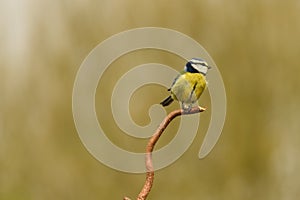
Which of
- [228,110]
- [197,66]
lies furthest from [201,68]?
[228,110]

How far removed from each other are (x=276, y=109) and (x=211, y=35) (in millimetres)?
355

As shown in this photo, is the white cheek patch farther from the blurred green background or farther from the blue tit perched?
the blurred green background

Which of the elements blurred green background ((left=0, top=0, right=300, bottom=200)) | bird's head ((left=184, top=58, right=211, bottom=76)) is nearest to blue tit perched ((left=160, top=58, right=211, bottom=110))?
bird's head ((left=184, top=58, right=211, bottom=76))

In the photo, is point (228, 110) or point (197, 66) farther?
point (228, 110)

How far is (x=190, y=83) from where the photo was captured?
13.1 inches

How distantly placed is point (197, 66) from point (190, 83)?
11 mm

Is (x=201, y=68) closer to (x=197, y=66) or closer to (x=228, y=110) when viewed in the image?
(x=197, y=66)

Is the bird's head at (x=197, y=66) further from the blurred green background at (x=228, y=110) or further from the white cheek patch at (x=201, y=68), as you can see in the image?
the blurred green background at (x=228, y=110)

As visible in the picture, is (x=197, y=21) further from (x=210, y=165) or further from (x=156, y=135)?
(x=156, y=135)

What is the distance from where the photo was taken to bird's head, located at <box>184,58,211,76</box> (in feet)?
1.08

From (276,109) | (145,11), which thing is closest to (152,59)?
(145,11)

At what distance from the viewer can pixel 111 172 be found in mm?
1960

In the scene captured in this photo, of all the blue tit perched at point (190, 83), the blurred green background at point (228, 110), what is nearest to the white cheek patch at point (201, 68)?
the blue tit perched at point (190, 83)

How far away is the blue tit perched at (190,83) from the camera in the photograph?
1.07ft
